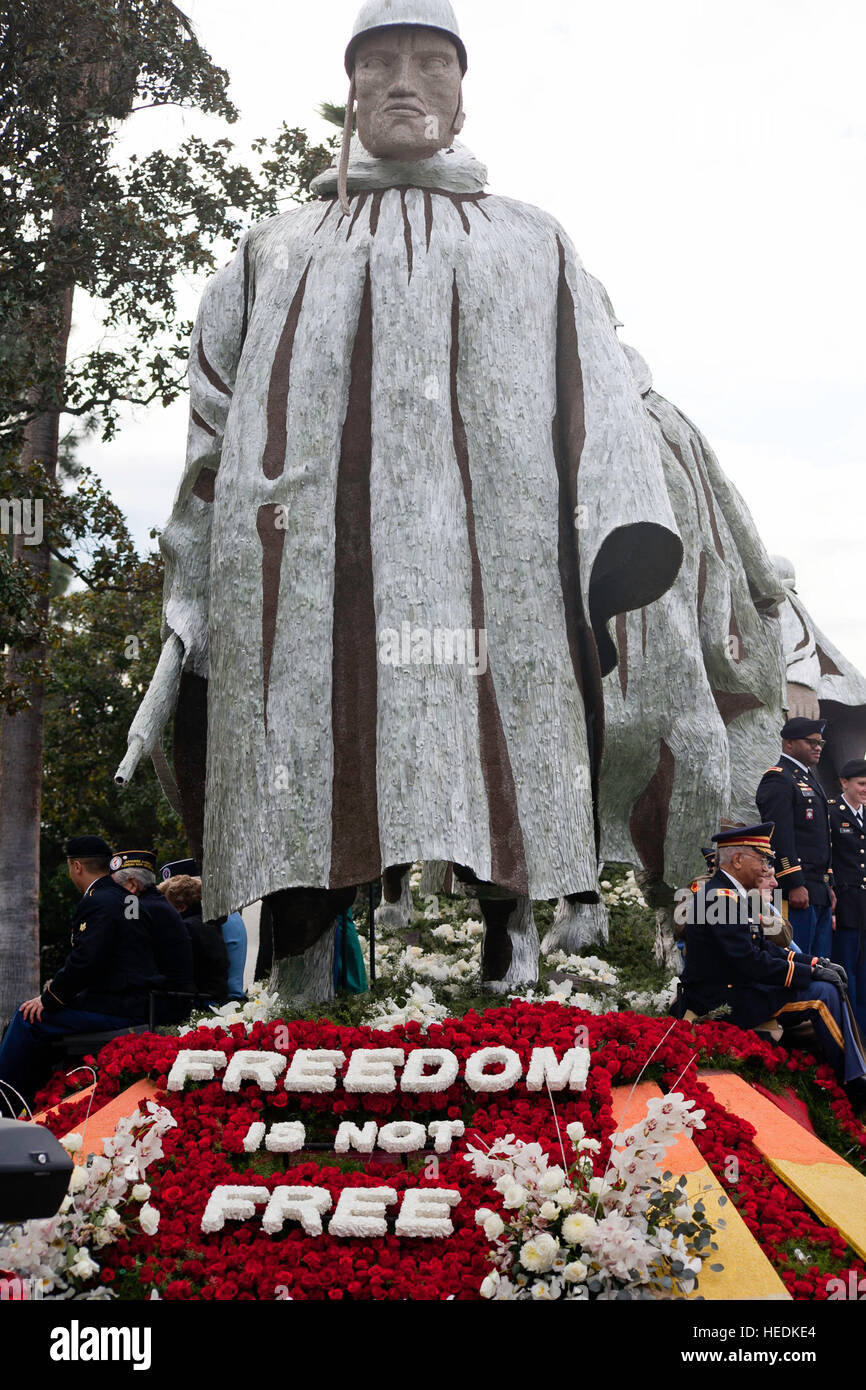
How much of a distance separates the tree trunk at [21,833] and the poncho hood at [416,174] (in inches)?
347

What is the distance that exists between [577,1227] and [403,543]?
2.70 meters

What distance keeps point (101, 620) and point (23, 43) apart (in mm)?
8573

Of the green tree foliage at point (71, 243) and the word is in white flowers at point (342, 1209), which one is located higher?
the green tree foliage at point (71, 243)

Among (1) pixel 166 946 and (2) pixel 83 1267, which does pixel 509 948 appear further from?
(2) pixel 83 1267

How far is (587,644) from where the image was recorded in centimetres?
582

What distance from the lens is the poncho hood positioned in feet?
20.4

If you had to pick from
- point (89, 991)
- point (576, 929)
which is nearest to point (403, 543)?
point (89, 991)

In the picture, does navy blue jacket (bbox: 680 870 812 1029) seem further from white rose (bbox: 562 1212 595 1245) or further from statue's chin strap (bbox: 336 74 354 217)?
statue's chin strap (bbox: 336 74 354 217)

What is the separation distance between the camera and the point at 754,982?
5.74 m

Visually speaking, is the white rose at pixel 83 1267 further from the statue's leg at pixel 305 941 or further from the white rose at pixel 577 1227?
the statue's leg at pixel 305 941

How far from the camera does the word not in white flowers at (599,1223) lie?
3.67 meters

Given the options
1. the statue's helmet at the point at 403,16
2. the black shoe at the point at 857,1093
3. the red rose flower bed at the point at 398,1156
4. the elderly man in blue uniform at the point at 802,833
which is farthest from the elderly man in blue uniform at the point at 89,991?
the elderly man in blue uniform at the point at 802,833

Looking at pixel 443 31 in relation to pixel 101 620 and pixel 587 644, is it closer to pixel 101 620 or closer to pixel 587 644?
pixel 587 644
